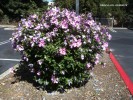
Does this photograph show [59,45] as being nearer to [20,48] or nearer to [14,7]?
[20,48]

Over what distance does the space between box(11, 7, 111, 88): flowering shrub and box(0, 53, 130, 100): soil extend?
0.69 feet

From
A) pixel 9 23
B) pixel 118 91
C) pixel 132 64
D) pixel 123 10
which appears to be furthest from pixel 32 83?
pixel 123 10

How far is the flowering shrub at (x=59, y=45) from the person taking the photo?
247 inches

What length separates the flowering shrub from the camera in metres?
6.28

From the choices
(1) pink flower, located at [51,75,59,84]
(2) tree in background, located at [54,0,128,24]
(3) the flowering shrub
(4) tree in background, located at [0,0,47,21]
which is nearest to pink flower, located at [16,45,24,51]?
(3) the flowering shrub

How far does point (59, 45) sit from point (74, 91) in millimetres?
1103

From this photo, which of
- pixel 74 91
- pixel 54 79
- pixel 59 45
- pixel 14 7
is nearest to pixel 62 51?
pixel 59 45

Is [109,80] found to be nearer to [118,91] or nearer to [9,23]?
[118,91]

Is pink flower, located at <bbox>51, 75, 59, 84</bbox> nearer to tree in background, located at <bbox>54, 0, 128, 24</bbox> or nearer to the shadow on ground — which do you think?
the shadow on ground

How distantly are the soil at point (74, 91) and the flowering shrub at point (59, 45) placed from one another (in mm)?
209

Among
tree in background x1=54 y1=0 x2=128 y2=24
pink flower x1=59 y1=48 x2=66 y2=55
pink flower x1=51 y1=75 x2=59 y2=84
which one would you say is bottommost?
tree in background x1=54 y1=0 x2=128 y2=24

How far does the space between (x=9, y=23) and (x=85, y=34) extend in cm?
3500

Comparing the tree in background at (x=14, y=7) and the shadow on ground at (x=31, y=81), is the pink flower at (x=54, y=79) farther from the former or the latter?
the tree in background at (x=14, y=7)

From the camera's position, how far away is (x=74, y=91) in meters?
6.79
